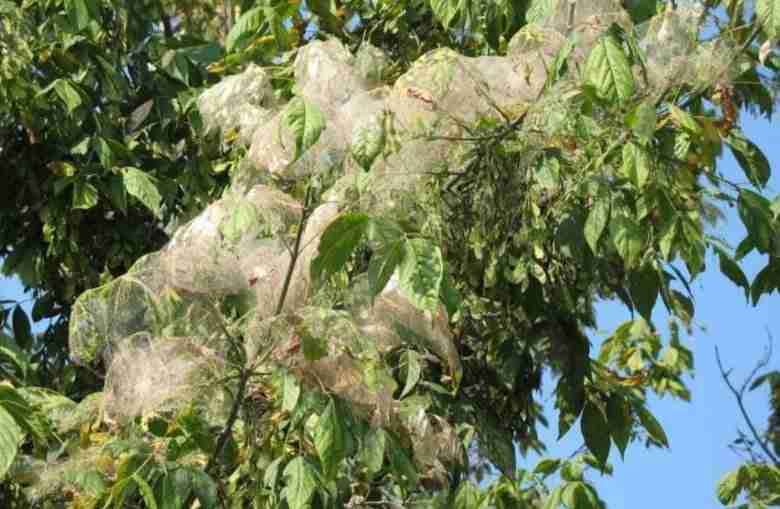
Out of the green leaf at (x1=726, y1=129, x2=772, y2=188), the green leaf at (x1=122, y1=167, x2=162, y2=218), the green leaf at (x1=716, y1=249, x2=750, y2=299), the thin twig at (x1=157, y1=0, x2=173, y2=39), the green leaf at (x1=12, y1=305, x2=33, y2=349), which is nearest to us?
the green leaf at (x1=726, y1=129, x2=772, y2=188)

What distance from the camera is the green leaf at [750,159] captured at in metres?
3.23

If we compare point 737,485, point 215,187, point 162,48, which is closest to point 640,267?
point 737,485

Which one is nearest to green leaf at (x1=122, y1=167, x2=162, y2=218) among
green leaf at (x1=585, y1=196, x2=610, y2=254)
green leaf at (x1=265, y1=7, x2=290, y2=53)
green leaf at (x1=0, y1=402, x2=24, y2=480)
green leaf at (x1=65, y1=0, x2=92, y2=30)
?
green leaf at (x1=65, y1=0, x2=92, y2=30)

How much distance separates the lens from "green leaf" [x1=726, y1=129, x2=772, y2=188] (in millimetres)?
3229

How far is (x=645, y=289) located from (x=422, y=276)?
783 mm

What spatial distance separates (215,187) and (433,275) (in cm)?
204

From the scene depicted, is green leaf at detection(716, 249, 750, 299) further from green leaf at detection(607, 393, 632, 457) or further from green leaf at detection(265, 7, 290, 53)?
green leaf at detection(265, 7, 290, 53)

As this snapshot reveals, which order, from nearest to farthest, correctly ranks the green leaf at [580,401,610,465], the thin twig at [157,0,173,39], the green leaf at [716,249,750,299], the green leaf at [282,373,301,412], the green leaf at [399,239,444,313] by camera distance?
the green leaf at [399,239,444,313]
the green leaf at [282,373,301,412]
the green leaf at [716,249,750,299]
the green leaf at [580,401,610,465]
the thin twig at [157,0,173,39]

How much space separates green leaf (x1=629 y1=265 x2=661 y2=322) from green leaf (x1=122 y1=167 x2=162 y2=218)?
4.63 feet

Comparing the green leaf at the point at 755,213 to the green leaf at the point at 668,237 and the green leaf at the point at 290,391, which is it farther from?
the green leaf at the point at 290,391

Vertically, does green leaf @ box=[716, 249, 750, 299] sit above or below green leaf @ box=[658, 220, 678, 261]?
below

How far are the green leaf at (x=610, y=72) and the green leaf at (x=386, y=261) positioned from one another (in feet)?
1.38

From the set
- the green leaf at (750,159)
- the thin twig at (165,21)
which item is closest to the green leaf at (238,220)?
the green leaf at (750,159)

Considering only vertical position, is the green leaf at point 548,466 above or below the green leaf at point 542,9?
below
